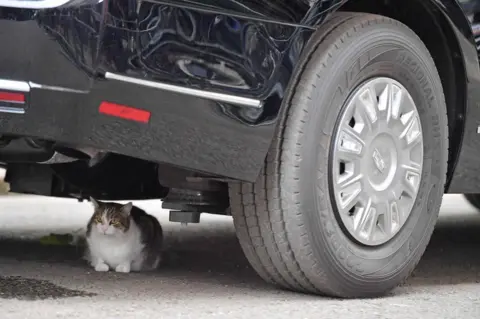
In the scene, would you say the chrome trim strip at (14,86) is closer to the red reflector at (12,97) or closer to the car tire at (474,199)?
the red reflector at (12,97)

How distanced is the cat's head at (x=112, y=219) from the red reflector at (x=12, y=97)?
5.82ft

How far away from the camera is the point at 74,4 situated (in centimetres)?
264

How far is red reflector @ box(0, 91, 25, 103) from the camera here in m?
2.65

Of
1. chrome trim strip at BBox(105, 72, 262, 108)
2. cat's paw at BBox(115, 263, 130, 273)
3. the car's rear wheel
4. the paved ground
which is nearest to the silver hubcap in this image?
the car's rear wheel

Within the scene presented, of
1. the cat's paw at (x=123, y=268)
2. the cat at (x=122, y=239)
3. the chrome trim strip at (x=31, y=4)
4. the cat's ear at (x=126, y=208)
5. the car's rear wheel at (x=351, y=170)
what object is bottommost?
the cat's paw at (x=123, y=268)

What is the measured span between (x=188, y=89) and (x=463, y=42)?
4.16 feet

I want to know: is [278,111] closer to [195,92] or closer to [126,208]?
[195,92]

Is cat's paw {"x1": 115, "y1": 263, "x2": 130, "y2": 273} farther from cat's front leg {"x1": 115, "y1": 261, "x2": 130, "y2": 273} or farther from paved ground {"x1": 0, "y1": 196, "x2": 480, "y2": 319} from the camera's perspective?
paved ground {"x1": 0, "y1": 196, "x2": 480, "y2": 319}

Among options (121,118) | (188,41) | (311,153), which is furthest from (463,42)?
(121,118)

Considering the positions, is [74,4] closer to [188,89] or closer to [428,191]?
[188,89]

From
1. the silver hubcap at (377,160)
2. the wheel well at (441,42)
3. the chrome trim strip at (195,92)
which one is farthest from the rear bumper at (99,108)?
the wheel well at (441,42)

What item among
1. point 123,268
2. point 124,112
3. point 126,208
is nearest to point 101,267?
point 123,268

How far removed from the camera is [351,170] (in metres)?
3.20

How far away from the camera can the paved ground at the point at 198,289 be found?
2926 mm
